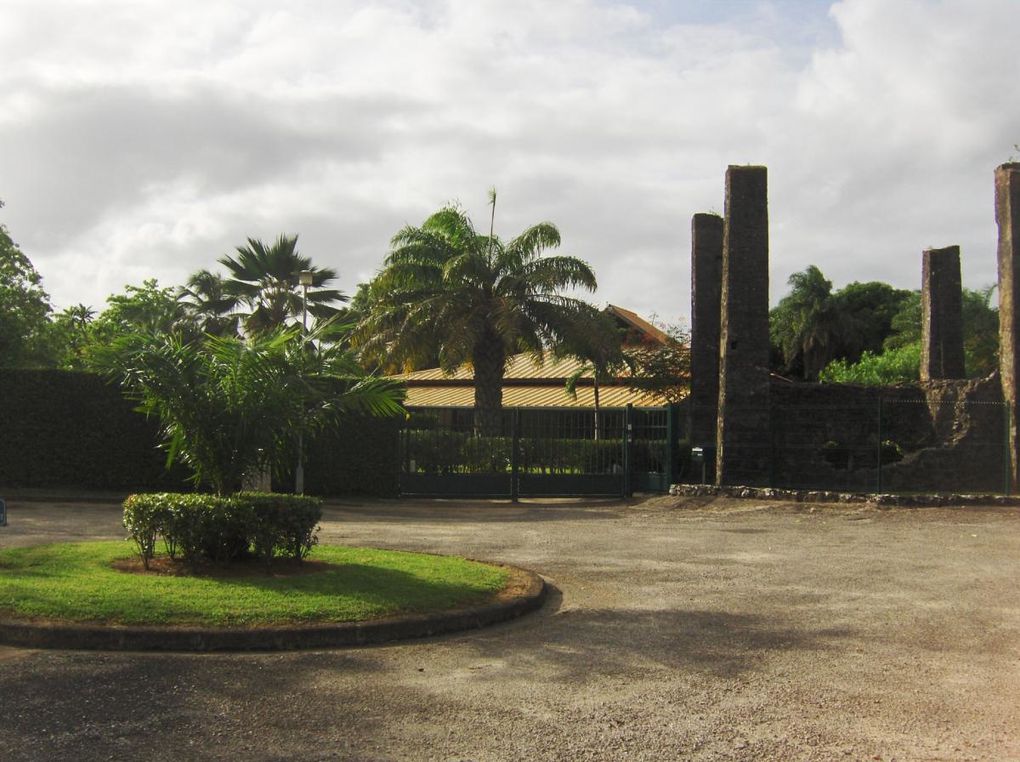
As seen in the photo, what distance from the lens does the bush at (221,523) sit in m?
9.42

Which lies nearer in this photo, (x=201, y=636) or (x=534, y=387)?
(x=201, y=636)

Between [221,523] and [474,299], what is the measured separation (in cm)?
1709

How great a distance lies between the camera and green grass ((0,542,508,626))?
24.6 feet

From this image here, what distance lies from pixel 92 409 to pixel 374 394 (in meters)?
12.6

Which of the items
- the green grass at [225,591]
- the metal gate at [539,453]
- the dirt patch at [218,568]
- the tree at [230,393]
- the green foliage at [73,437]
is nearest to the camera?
the green grass at [225,591]

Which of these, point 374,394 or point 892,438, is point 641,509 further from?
point 374,394

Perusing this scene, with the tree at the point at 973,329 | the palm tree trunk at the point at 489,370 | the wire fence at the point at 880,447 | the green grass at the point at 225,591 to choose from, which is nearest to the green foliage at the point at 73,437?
the palm tree trunk at the point at 489,370

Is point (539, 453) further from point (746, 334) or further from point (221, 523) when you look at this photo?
point (221, 523)

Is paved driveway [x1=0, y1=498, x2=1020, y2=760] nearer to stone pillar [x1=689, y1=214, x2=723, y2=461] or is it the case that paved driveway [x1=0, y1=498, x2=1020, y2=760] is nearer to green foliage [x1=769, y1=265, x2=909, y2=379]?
stone pillar [x1=689, y1=214, x2=723, y2=461]

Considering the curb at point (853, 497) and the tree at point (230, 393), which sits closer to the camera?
the tree at point (230, 393)

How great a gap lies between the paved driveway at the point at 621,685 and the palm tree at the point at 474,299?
14772 millimetres

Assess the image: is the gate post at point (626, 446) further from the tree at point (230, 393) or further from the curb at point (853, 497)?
the tree at point (230, 393)

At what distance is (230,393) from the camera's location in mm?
10062

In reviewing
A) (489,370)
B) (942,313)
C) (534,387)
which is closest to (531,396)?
(534,387)
